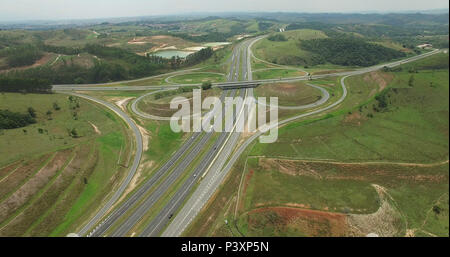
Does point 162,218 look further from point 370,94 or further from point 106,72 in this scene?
point 106,72

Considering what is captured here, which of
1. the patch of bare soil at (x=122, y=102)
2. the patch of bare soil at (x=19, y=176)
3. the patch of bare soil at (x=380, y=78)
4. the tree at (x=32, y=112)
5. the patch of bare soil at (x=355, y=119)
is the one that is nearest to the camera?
the patch of bare soil at (x=19, y=176)

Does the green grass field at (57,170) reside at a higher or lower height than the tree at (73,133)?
lower

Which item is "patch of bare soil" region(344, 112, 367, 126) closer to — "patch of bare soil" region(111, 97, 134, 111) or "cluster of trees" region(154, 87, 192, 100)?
"cluster of trees" region(154, 87, 192, 100)

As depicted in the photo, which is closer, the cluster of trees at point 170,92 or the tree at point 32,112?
the tree at point 32,112

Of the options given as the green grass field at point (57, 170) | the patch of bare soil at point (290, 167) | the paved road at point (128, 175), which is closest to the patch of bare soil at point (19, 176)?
the green grass field at point (57, 170)

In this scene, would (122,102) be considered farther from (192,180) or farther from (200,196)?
(200,196)

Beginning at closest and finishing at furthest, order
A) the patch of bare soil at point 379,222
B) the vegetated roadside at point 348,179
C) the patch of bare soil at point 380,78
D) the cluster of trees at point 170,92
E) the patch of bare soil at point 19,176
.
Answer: the patch of bare soil at point 379,222 < the vegetated roadside at point 348,179 < the patch of bare soil at point 19,176 < the patch of bare soil at point 380,78 < the cluster of trees at point 170,92

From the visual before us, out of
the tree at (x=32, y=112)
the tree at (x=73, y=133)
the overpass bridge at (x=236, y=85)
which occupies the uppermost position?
Result: the overpass bridge at (x=236, y=85)

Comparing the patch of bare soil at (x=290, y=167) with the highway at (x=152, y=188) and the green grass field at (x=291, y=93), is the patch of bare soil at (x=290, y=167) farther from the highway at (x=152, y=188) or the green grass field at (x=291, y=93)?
the green grass field at (x=291, y=93)
